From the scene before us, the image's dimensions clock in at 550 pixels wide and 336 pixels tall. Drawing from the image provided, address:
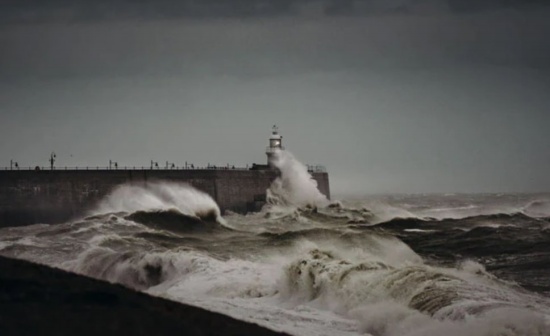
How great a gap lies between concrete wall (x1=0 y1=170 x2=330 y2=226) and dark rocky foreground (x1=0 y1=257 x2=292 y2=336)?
87.8 feet

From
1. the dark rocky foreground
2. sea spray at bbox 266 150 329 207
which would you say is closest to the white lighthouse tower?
Result: sea spray at bbox 266 150 329 207

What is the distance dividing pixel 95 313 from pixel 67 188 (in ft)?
106

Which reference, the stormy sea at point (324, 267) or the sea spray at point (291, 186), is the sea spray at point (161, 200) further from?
the sea spray at point (291, 186)

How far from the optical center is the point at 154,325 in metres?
9.48

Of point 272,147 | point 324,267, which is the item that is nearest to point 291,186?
point 272,147

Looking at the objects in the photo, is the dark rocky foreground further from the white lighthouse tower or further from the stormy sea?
the white lighthouse tower

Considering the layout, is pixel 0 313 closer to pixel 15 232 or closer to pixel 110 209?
pixel 15 232

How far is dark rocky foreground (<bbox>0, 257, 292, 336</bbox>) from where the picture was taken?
9273 mm

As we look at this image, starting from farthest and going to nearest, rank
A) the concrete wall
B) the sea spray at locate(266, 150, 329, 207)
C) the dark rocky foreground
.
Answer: the sea spray at locate(266, 150, 329, 207) < the concrete wall < the dark rocky foreground

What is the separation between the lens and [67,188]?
4156 centimetres

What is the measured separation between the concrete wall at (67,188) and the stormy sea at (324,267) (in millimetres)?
876

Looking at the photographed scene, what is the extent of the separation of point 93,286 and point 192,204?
35.4 m

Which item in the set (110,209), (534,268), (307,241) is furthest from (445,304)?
(110,209)

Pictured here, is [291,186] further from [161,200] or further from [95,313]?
[95,313]
